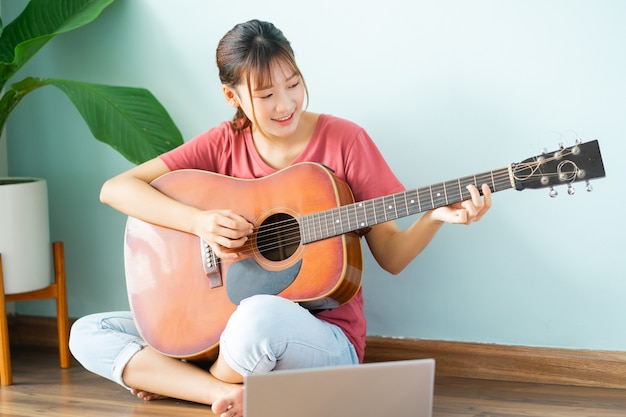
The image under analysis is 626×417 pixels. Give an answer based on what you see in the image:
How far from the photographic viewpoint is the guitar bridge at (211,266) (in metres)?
1.68

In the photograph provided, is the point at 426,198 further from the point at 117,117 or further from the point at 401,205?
the point at 117,117

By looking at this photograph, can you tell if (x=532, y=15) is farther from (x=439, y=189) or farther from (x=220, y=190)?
(x=220, y=190)

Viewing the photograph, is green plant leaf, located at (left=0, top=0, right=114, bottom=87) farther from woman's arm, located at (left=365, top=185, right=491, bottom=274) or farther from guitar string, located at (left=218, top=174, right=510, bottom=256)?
woman's arm, located at (left=365, top=185, right=491, bottom=274)

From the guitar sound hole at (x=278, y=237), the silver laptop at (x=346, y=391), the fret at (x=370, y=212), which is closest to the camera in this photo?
the silver laptop at (x=346, y=391)

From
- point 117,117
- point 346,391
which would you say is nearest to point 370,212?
point 346,391

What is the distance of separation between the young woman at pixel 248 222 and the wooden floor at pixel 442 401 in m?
0.06

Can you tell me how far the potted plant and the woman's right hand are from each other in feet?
1.48

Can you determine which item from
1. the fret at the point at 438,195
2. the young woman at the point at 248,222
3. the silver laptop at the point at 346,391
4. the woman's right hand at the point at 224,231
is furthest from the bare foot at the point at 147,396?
the fret at the point at 438,195

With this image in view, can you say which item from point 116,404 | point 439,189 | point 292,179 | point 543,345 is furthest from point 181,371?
point 543,345

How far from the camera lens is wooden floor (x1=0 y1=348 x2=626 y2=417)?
65.0 inches

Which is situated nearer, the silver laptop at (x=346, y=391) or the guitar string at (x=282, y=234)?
the silver laptop at (x=346, y=391)

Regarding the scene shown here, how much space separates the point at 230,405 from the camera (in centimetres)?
162

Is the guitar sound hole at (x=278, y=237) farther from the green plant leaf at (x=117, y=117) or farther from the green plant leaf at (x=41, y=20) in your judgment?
the green plant leaf at (x=41, y=20)

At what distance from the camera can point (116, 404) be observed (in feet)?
5.88
